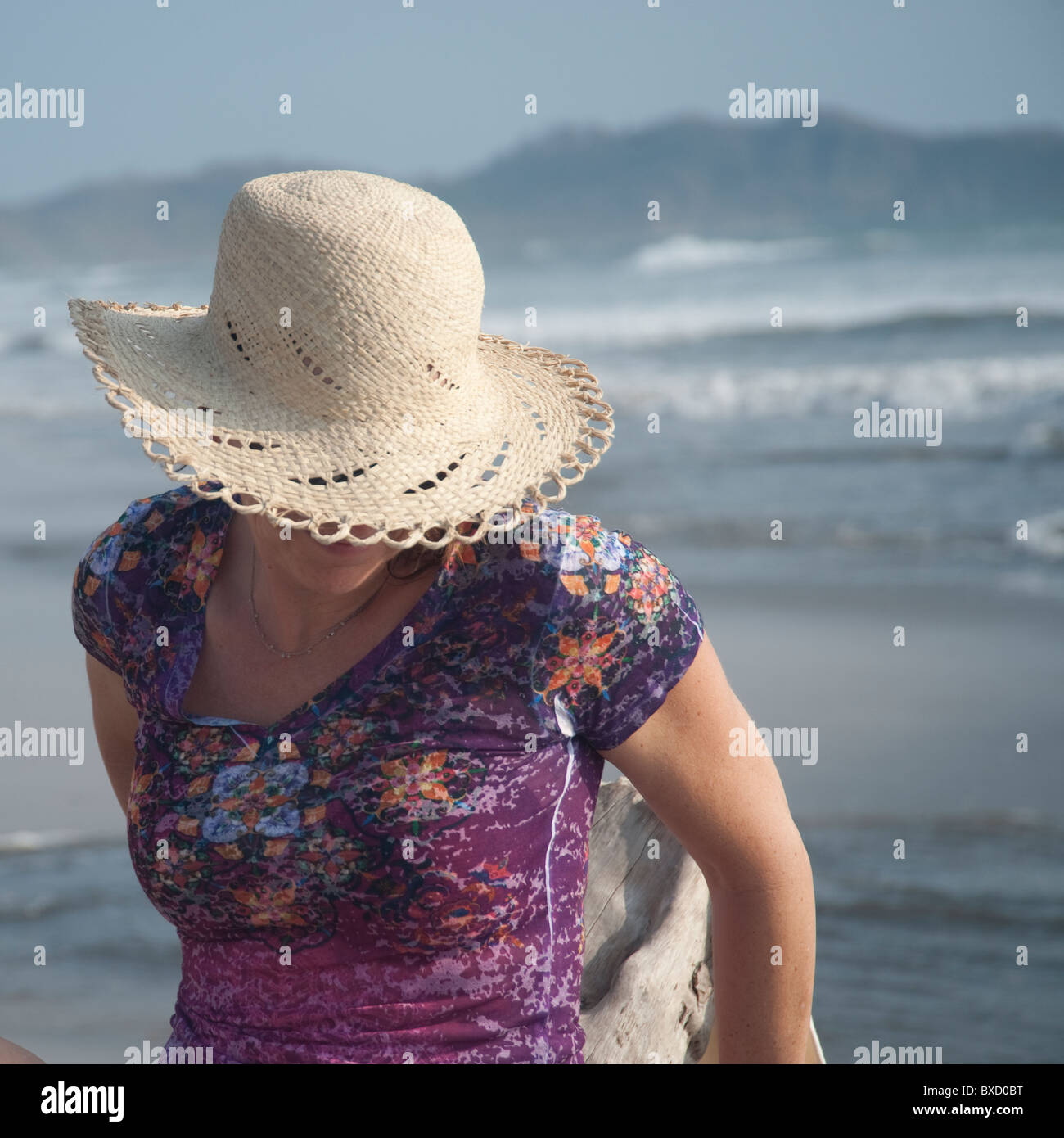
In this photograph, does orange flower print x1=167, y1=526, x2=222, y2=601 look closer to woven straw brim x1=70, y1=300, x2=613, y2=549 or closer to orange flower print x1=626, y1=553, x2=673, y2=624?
woven straw brim x1=70, y1=300, x2=613, y2=549

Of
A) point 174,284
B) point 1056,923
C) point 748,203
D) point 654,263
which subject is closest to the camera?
point 1056,923

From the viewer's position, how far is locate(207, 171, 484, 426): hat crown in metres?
1.49

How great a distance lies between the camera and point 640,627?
160 centimetres

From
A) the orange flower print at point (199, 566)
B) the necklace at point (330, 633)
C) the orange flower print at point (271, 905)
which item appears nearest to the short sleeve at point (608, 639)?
the necklace at point (330, 633)

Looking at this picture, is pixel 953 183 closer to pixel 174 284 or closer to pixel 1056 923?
pixel 174 284

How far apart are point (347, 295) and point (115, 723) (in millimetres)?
926

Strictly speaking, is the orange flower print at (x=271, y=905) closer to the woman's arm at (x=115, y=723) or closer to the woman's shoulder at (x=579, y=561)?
the woman's arm at (x=115, y=723)

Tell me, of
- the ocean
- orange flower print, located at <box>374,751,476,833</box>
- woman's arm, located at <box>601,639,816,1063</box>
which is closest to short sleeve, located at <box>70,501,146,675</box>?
orange flower print, located at <box>374,751,476,833</box>

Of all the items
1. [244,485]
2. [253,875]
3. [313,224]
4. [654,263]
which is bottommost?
[654,263]

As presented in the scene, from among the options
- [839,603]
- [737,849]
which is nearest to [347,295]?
[737,849]

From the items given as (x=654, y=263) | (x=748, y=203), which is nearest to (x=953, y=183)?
(x=748, y=203)

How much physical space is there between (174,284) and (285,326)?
17391mm

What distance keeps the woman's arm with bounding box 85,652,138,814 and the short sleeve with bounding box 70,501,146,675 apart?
0.07 metres

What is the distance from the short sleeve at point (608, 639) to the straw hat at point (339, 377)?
110 millimetres
